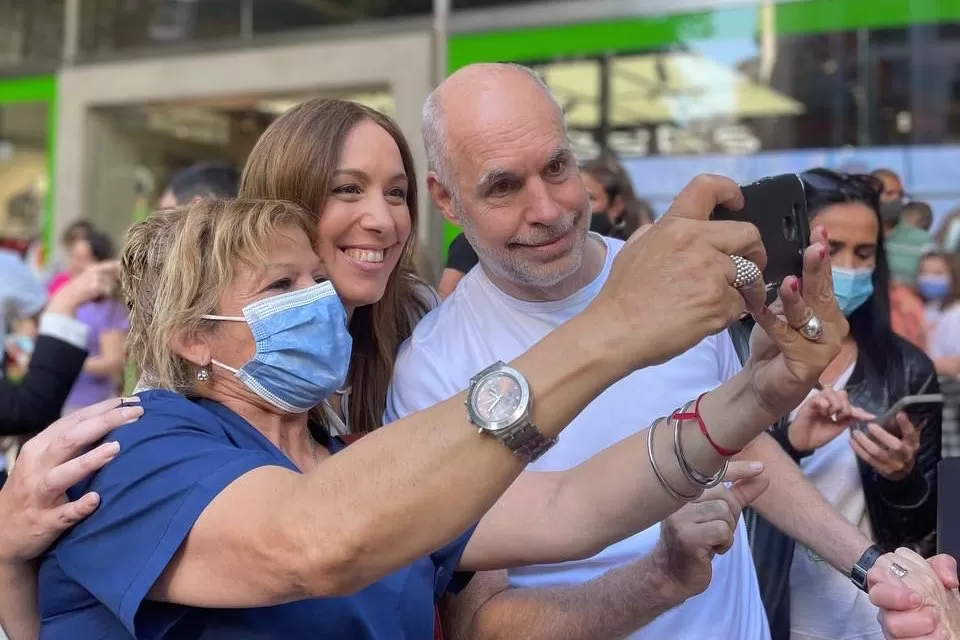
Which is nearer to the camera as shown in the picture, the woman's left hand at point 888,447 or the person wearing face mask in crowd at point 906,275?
the woman's left hand at point 888,447

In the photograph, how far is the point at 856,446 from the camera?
8.11ft

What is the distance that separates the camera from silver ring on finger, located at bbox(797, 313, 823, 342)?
1518 millimetres

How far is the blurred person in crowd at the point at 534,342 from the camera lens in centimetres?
189

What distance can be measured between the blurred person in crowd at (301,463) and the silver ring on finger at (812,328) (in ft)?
0.04

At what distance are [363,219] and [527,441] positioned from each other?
1.16 m

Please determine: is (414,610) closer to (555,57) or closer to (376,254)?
(376,254)

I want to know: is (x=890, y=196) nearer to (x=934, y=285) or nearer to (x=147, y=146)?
(x=934, y=285)

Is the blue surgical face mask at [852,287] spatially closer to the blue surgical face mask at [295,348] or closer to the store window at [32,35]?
the blue surgical face mask at [295,348]

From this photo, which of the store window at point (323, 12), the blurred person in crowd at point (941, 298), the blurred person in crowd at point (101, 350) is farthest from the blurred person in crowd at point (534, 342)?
the store window at point (323, 12)

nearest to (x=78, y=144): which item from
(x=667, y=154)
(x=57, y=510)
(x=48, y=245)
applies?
(x=48, y=245)

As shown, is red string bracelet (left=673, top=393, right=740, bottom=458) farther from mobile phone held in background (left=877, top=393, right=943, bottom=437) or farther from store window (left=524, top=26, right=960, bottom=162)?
store window (left=524, top=26, right=960, bottom=162)

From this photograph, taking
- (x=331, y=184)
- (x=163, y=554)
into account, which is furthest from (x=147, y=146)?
(x=163, y=554)

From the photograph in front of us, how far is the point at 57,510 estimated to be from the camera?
4.87ft

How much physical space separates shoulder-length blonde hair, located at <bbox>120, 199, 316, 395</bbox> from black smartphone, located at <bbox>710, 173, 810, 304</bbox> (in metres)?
0.76
